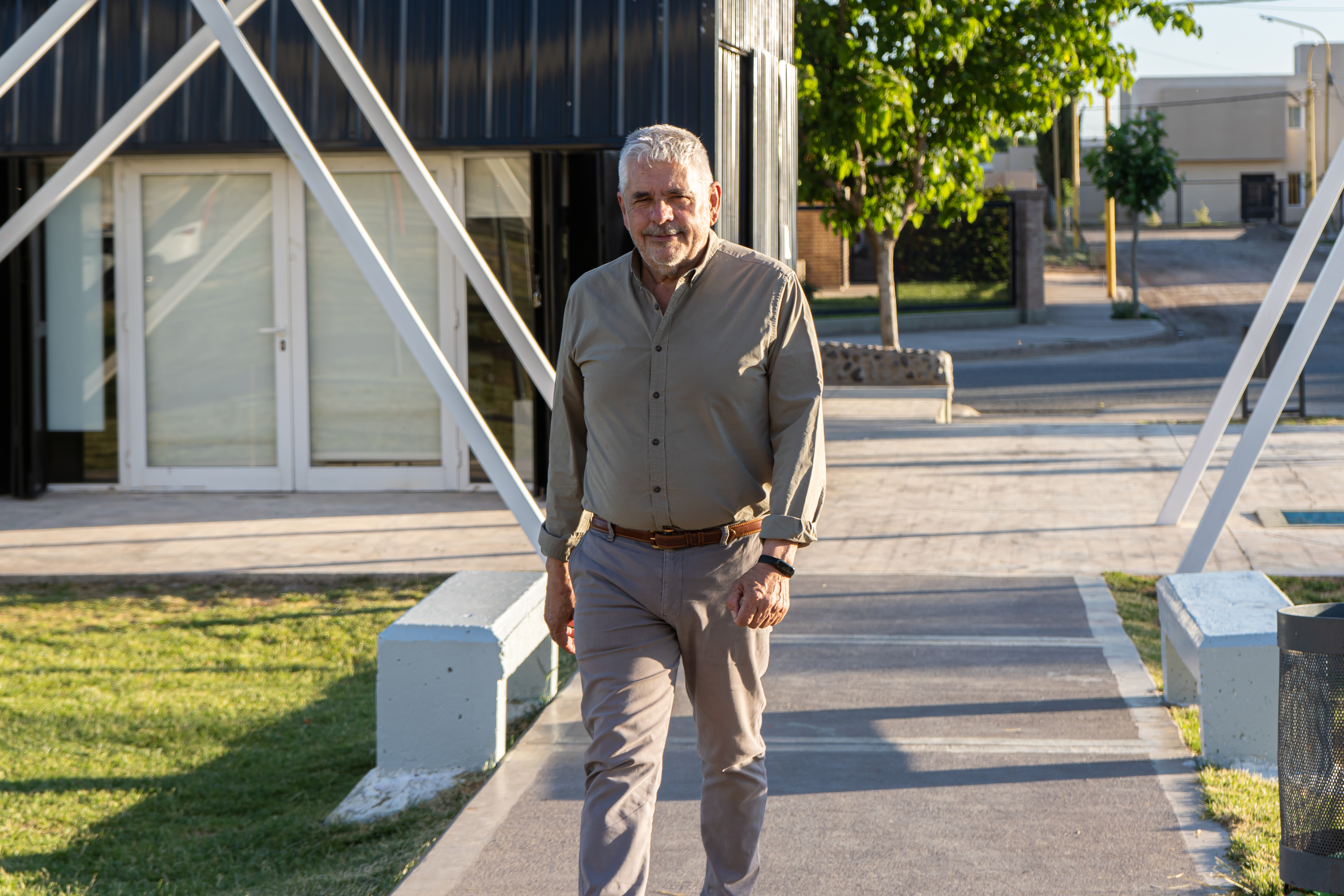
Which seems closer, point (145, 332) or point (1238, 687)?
point (1238, 687)

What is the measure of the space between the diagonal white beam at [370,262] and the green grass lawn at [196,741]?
3.01 ft

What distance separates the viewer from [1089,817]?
4.12 meters

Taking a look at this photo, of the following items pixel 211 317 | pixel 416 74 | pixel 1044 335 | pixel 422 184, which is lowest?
pixel 211 317

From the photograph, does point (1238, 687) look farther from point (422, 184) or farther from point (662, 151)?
point (422, 184)

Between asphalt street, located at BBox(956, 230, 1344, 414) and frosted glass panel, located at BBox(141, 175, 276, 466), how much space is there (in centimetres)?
945

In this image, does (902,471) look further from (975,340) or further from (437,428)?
(975,340)

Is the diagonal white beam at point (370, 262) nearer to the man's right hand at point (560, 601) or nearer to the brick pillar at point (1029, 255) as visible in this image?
the man's right hand at point (560, 601)

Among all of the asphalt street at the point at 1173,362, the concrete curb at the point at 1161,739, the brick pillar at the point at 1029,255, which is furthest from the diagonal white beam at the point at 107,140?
the brick pillar at the point at 1029,255

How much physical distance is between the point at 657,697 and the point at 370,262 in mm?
3728

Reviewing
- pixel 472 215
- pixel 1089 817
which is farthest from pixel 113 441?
pixel 1089 817

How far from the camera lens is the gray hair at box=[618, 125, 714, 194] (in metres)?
3.07

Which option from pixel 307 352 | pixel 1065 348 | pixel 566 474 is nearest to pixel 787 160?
pixel 307 352

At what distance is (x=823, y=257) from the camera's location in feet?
105

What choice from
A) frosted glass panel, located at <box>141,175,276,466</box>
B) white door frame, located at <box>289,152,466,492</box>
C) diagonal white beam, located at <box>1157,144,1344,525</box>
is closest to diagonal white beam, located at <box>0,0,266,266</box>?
white door frame, located at <box>289,152,466,492</box>
